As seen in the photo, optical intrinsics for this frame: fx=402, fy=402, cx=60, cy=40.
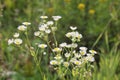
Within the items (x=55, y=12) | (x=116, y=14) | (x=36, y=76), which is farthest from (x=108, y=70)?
(x=55, y=12)

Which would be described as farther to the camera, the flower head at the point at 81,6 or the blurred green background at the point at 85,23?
the flower head at the point at 81,6

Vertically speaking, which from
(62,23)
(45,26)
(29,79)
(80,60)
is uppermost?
(45,26)

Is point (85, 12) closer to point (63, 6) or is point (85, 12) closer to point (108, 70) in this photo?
point (63, 6)

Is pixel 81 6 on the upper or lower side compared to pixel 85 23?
upper

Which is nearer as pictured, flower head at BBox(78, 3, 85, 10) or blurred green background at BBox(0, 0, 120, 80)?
blurred green background at BBox(0, 0, 120, 80)

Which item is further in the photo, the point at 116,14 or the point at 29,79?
the point at 116,14

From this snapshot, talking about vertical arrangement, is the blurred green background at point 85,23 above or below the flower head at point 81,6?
below

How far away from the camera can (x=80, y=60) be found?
1956 mm

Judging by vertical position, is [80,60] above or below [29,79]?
above

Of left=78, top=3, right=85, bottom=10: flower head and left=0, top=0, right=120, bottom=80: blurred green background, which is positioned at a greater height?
left=78, top=3, right=85, bottom=10: flower head

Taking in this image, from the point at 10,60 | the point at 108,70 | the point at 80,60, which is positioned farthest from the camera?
the point at 10,60

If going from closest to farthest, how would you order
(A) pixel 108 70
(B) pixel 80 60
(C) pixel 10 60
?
(B) pixel 80 60 → (A) pixel 108 70 → (C) pixel 10 60

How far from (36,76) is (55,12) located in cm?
80

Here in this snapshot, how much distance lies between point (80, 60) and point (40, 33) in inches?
10.7
